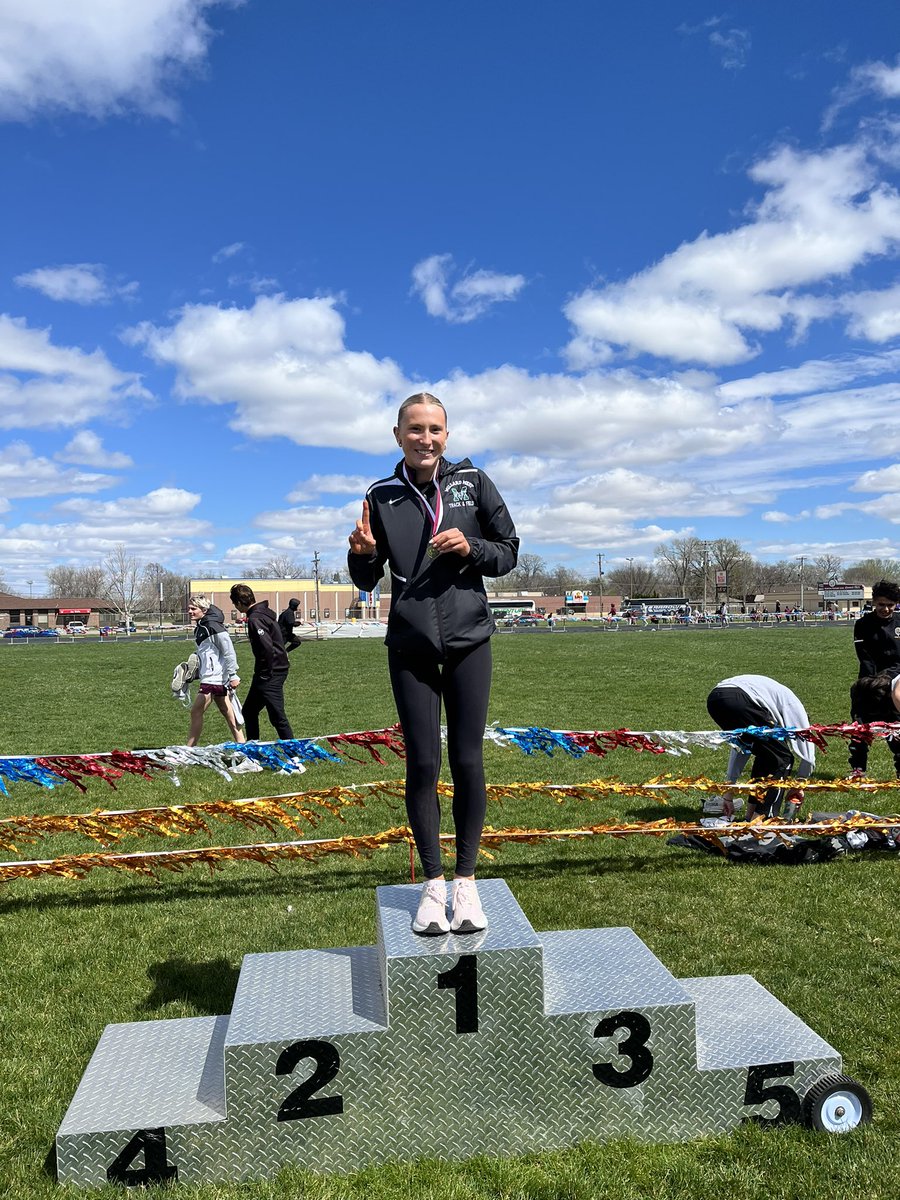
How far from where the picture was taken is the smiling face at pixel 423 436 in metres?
3.52

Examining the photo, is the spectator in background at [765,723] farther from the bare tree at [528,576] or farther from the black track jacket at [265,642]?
the bare tree at [528,576]

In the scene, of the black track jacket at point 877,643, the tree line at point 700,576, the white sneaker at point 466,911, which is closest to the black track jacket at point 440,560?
the white sneaker at point 466,911

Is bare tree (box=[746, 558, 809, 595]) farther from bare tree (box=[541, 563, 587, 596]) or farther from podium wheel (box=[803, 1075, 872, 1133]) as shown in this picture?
podium wheel (box=[803, 1075, 872, 1133])

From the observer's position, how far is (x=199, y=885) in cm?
631

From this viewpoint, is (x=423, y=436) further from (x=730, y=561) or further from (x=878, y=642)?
(x=730, y=561)

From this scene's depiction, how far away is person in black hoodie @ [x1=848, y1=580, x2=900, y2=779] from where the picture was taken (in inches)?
335

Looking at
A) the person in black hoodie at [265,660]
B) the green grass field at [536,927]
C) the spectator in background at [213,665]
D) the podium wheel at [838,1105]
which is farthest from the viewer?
the spectator in background at [213,665]

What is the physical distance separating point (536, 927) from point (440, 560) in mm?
2878

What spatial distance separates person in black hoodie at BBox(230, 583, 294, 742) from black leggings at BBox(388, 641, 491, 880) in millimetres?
6888

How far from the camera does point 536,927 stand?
5.23 metres

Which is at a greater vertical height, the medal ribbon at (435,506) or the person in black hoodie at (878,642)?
the medal ribbon at (435,506)

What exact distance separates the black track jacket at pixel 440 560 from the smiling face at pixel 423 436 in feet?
0.27

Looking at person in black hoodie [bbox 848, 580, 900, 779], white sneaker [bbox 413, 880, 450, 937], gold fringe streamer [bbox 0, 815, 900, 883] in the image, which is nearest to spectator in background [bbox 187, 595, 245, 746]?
gold fringe streamer [bbox 0, 815, 900, 883]

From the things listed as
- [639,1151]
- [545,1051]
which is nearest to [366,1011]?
[545,1051]
